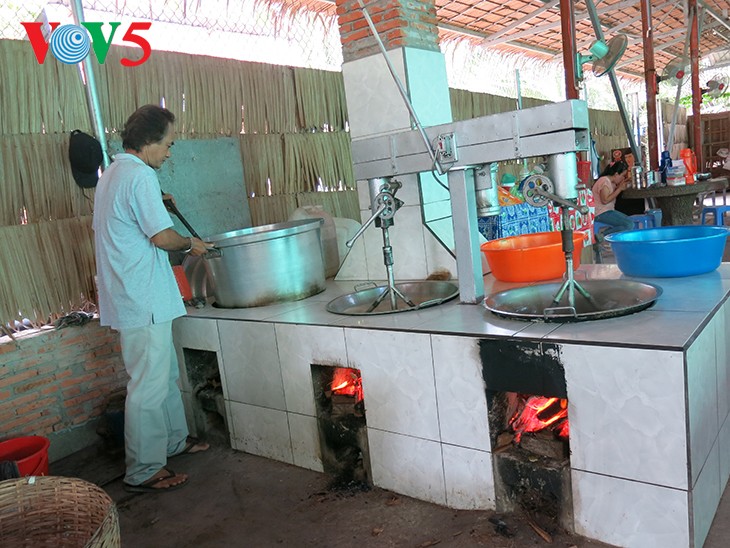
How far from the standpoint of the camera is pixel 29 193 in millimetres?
3293

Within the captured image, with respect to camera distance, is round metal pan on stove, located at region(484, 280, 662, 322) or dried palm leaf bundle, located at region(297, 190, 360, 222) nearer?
round metal pan on stove, located at region(484, 280, 662, 322)

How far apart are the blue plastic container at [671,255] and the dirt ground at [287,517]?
49.6 inches

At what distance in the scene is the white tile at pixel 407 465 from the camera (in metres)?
2.38

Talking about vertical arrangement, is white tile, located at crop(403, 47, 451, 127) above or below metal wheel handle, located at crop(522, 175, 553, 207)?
above

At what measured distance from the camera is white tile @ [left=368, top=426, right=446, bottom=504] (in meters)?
2.38

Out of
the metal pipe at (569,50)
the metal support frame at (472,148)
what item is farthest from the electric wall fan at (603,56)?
the metal support frame at (472,148)

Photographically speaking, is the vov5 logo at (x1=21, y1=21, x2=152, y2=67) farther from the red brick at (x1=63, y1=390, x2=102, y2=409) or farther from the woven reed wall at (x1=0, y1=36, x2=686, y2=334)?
the red brick at (x1=63, y1=390, x2=102, y2=409)

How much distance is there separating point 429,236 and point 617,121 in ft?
35.6

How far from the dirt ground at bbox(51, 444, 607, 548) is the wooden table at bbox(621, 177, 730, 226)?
4.47 m

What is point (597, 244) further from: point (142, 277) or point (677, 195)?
point (142, 277)

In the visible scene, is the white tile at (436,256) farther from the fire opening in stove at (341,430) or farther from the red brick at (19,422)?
the red brick at (19,422)

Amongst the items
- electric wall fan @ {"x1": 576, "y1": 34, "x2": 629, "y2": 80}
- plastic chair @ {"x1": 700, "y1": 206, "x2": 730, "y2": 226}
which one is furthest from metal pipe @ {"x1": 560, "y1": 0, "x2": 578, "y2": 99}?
plastic chair @ {"x1": 700, "y1": 206, "x2": 730, "y2": 226}

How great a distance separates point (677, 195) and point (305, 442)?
4.72m

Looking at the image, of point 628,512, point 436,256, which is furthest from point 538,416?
point 436,256
